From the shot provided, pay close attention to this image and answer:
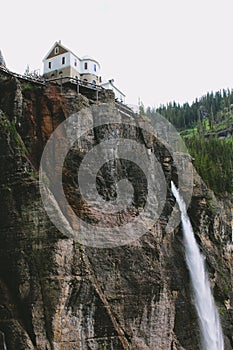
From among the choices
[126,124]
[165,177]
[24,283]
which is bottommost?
[24,283]

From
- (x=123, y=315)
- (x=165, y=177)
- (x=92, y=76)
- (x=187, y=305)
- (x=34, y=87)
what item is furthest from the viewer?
(x=92, y=76)

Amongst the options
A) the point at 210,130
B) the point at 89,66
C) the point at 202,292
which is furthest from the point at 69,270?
the point at 210,130

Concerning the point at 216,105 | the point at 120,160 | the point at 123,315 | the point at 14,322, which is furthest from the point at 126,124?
the point at 216,105

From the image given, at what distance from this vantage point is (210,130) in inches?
5969

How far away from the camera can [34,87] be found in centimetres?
3356

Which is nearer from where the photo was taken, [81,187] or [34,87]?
[81,187]

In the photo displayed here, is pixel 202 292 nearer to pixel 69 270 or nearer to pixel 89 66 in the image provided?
pixel 69 270

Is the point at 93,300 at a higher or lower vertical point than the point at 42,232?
lower

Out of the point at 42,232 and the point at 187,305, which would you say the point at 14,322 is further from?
the point at 187,305

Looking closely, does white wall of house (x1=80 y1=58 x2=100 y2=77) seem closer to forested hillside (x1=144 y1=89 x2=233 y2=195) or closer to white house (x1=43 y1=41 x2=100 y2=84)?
white house (x1=43 y1=41 x2=100 y2=84)

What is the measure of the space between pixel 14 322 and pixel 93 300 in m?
5.22

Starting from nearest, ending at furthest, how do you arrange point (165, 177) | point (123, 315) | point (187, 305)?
1. point (123, 315)
2. point (187, 305)
3. point (165, 177)

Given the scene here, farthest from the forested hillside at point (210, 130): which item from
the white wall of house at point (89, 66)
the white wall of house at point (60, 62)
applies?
the white wall of house at point (60, 62)

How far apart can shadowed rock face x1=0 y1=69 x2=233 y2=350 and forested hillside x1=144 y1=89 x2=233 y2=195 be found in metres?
28.0
